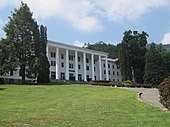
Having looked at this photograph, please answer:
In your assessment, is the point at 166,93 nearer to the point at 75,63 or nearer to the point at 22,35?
the point at 22,35

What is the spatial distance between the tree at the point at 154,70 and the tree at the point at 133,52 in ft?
33.3

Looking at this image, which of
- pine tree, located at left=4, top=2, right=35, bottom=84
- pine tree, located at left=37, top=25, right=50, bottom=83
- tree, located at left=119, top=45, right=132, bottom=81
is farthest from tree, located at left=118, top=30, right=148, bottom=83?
pine tree, located at left=4, top=2, right=35, bottom=84

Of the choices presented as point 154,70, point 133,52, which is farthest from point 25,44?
point 133,52

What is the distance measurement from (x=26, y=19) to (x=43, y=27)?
4310 mm

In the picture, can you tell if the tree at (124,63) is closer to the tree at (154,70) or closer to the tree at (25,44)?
the tree at (154,70)

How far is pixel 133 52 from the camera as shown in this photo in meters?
86.8

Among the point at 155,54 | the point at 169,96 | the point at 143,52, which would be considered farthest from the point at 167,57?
the point at 169,96

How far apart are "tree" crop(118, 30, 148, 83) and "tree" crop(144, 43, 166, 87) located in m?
10.1

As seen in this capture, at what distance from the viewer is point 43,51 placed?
5209 centimetres

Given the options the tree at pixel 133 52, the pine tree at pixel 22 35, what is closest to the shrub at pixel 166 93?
the pine tree at pixel 22 35

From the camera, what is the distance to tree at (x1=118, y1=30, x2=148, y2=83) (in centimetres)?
8138

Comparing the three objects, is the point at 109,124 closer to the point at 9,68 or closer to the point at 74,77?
the point at 9,68

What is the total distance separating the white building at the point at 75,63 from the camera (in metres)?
75.0

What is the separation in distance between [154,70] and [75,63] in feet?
70.7
